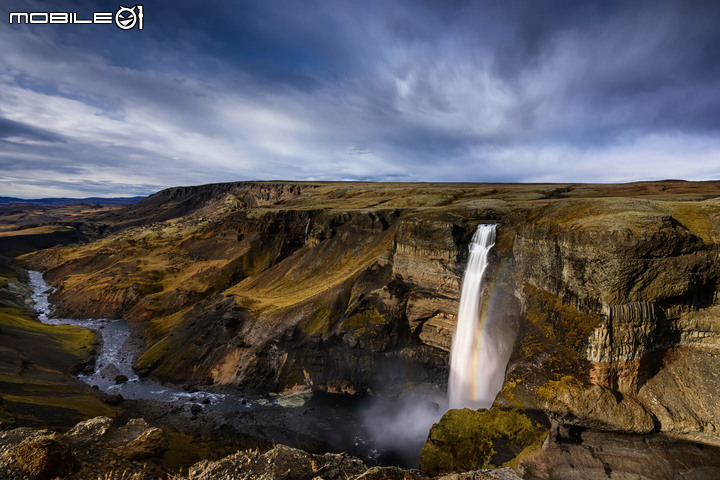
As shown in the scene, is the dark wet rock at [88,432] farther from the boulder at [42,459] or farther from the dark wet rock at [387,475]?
the dark wet rock at [387,475]

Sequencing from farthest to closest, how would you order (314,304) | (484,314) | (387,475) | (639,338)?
(314,304) < (484,314) < (639,338) < (387,475)

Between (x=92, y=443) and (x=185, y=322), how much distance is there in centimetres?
3653

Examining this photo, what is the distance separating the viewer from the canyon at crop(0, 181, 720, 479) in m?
16.9

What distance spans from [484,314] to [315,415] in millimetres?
20904

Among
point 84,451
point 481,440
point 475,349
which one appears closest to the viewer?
point 84,451

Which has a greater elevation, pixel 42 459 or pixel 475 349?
pixel 42 459

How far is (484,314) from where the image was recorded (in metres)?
29.7

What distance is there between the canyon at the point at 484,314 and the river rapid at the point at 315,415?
147 centimetres

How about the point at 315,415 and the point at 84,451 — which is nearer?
the point at 84,451

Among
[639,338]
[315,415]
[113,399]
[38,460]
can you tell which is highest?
[639,338]

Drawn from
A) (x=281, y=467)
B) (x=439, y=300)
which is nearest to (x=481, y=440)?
(x=281, y=467)

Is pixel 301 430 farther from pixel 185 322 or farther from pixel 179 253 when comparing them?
pixel 179 253


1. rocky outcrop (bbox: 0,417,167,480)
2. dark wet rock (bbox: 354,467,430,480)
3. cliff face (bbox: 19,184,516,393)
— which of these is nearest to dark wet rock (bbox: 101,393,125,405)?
cliff face (bbox: 19,184,516,393)

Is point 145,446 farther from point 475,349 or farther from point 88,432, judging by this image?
point 475,349
